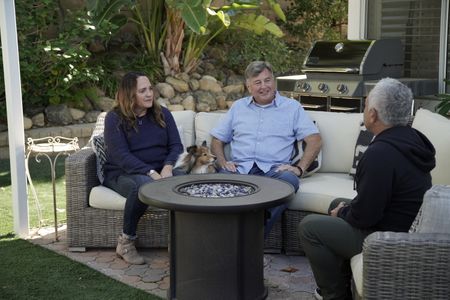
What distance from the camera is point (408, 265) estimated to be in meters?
2.41

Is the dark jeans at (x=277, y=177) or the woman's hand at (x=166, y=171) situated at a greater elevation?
the woman's hand at (x=166, y=171)

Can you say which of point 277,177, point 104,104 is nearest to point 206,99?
point 104,104

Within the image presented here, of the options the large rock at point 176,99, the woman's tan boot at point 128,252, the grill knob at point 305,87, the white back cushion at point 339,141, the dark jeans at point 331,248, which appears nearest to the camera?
the dark jeans at point 331,248

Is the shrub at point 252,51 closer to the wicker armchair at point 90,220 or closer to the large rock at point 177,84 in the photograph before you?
the large rock at point 177,84

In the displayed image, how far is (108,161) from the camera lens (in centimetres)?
424

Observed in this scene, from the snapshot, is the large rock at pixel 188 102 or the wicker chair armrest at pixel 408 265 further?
the large rock at pixel 188 102

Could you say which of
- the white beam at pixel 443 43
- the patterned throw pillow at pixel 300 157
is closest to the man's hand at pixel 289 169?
the patterned throw pillow at pixel 300 157

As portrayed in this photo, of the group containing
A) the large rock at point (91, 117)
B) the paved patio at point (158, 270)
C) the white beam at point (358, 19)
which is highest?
the white beam at point (358, 19)

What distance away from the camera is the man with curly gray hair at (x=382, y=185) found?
107 inches

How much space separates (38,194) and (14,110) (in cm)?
160

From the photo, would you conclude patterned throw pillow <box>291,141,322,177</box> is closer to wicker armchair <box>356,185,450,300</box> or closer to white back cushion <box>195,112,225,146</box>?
white back cushion <box>195,112,225,146</box>

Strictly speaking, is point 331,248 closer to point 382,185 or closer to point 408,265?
point 382,185

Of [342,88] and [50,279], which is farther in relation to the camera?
[342,88]

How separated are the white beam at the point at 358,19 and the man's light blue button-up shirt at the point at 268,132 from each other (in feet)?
11.1
